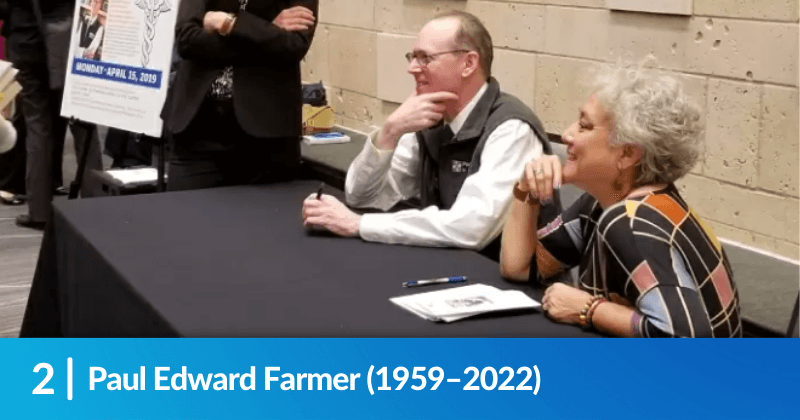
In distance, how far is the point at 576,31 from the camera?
13.9 feet

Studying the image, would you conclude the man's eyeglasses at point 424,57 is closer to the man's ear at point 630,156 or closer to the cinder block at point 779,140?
the man's ear at point 630,156

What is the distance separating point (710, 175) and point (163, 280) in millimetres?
2076

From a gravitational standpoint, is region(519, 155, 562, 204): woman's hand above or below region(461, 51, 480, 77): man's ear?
below

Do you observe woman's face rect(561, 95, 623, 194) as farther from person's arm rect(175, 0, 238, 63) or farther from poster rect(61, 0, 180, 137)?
poster rect(61, 0, 180, 137)

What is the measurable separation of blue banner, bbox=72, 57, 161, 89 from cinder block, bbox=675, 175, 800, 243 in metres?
2.22

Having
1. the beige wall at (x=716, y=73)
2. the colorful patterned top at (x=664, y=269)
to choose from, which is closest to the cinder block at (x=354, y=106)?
the beige wall at (x=716, y=73)

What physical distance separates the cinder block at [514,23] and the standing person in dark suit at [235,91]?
3.69ft

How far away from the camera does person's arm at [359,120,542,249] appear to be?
265 cm

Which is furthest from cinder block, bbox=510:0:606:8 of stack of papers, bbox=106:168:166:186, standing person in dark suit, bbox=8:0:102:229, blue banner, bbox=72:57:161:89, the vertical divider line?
the vertical divider line

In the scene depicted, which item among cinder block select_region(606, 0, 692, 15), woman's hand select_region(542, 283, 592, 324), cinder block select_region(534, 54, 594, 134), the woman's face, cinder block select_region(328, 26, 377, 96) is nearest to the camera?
woman's hand select_region(542, 283, 592, 324)

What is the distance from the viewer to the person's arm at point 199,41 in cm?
352

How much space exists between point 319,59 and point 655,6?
2804mm

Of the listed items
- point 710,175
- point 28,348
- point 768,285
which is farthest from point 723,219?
point 28,348

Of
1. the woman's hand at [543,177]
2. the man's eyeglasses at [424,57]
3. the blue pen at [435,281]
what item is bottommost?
the blue pen at [435,281]
